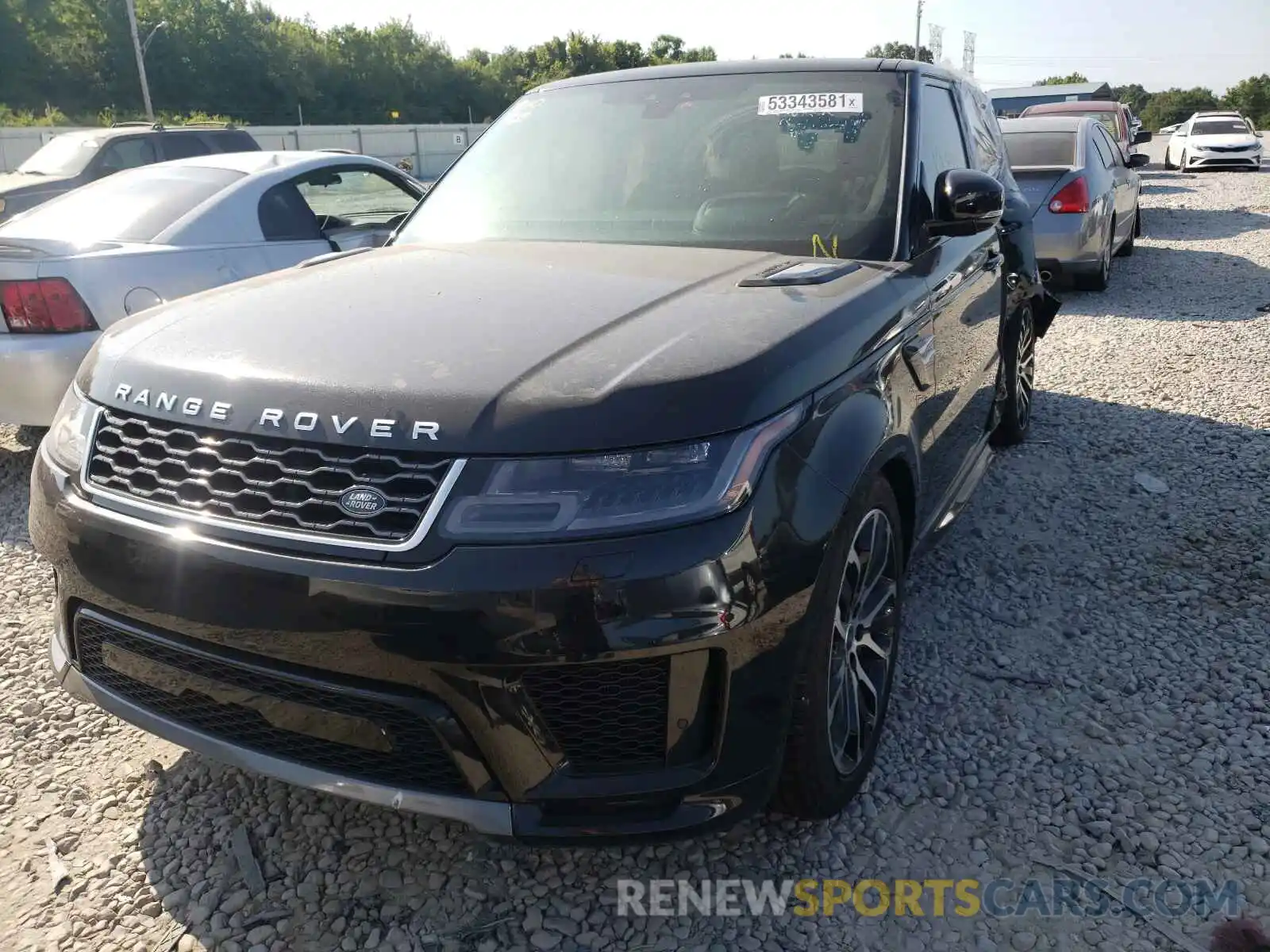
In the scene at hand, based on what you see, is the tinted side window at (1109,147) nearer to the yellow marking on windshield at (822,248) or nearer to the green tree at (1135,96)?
the yellow marking on windshield at (822,248)

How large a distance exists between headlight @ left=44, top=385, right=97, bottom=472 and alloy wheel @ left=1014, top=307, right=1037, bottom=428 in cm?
408

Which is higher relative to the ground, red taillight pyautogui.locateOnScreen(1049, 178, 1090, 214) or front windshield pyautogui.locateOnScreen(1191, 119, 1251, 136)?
red taillight pyautogui.locateOnScreen(1049, 178, 1090, 214)

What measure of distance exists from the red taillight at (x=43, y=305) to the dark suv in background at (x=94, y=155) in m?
6.21

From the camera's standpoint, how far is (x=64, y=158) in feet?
36.6

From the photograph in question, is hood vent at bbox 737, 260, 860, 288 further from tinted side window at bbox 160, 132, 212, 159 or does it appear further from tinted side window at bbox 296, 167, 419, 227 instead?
tinted side window at bbox 160, 132, 212, 159

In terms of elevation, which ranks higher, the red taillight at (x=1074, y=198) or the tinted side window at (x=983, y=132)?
the tinted side window at (x=983, y=132)

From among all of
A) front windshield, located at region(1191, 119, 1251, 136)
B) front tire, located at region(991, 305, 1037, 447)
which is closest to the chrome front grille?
front tire, located at region(991, 305, 1037, 447)

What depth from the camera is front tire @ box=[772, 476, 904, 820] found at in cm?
212

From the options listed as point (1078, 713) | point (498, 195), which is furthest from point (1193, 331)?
point (498, 195)

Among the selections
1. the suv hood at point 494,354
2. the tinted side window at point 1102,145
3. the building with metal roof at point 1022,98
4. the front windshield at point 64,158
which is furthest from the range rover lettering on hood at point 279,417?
the building with metal roof at point 1022,98

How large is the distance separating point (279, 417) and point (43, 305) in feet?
11.2

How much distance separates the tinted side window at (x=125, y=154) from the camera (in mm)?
10859

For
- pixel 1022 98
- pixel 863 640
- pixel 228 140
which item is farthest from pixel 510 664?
pixel 1022 98

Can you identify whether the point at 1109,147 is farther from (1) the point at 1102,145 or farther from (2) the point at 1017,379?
(2) the point at 1017,379
